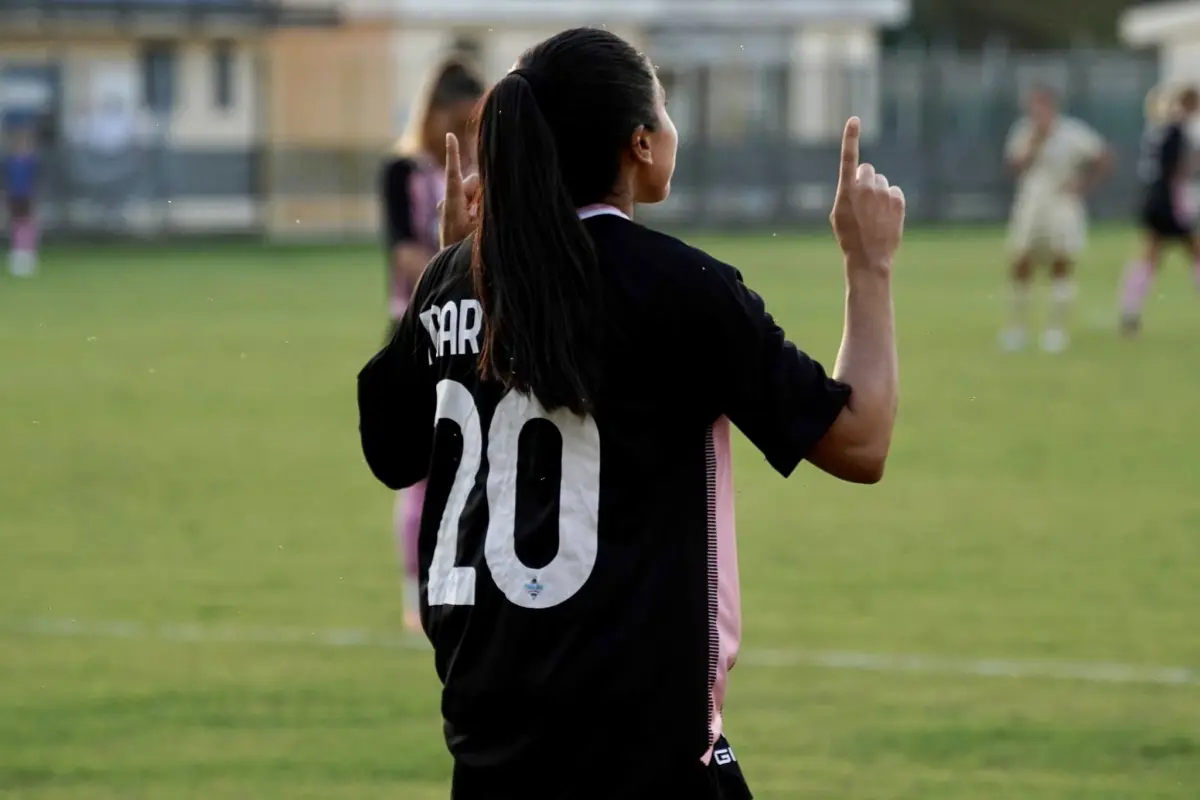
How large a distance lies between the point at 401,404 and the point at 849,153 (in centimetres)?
78

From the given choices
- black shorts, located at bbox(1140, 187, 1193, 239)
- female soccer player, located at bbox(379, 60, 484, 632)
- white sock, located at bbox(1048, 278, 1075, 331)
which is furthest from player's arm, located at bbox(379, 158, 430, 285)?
black shorts, located at bbox(1140, 187, 1193, 239)

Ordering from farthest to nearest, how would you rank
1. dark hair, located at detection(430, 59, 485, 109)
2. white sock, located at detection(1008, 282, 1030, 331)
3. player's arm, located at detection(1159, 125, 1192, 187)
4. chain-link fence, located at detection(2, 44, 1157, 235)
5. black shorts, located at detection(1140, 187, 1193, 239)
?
chain-link fence, located at detection(2, 44, 1157, 235)
player's arm, located at detection(1159, 125, 1192, 187)
black shorts, located at detection(1140, 187, 1193, 239)
white sock, located at detection(1008, 282, 1030, 331)
dark hair, located at detection(430, 59, 485, 109)

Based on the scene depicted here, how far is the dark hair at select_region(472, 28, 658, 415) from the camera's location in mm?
2994

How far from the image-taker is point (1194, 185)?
135 ft

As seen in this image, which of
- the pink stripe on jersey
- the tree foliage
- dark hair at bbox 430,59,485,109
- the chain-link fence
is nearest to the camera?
the pink stripe on jersey

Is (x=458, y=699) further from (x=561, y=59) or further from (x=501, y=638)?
(x=561, y=59)

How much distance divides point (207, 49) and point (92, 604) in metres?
39.3

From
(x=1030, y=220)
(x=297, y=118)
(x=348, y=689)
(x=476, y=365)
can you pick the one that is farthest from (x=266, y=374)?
(x=297, y=118)

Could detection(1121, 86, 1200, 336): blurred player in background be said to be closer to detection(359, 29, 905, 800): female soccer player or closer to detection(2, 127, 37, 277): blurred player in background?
detection(2, 127, 37, 277): blurred player in background

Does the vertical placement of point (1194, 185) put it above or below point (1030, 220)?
below

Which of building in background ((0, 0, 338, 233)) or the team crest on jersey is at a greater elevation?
the team crest on jersey

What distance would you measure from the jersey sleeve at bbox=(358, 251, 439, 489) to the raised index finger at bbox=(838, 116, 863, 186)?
0.64m

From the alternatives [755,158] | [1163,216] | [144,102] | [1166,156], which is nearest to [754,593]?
[1163,216]

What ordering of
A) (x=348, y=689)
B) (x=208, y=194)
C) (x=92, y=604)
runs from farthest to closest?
(x=208, y=194) < (x=92, y=604) < (x=348, y=689)
